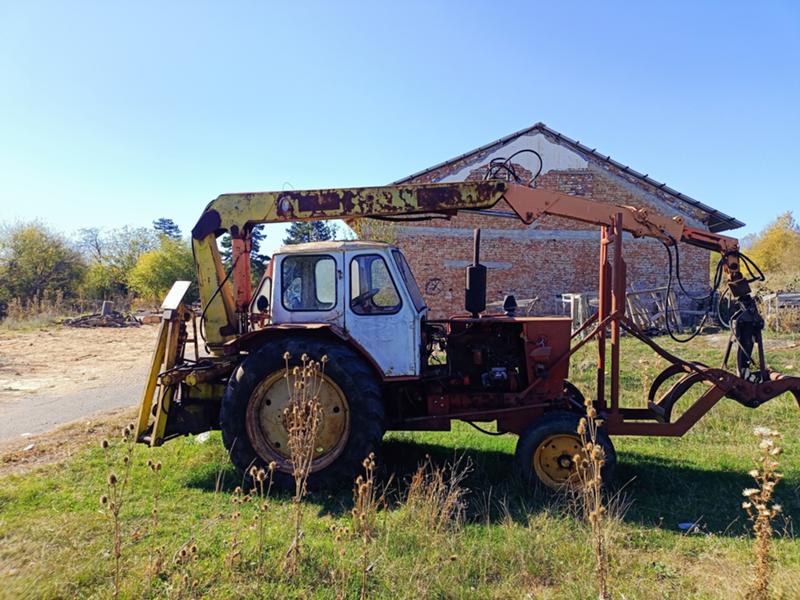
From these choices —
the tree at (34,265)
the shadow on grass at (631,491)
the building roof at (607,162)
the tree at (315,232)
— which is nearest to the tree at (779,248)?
the building roof at (607,162)

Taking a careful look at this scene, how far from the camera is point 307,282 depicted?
17.3 ft

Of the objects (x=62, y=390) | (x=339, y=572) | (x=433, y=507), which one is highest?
(x=433, y=507)

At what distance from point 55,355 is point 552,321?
1532 cm

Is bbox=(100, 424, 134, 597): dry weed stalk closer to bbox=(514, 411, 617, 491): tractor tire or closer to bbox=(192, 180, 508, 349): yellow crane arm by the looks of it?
bbox=(192, 180, 508, 349): yellow crane arm

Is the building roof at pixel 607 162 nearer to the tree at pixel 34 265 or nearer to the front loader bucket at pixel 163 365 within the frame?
the front loader bucket at pixel 163 365

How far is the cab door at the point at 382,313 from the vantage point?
506 cm

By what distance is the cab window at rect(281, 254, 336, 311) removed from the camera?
524 centimetres

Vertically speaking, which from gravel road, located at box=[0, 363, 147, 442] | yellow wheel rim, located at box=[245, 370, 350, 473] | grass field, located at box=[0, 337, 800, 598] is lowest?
gravel road, located at box=[0, 363, 147, 442]

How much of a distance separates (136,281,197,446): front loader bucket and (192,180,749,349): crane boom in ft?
1.00

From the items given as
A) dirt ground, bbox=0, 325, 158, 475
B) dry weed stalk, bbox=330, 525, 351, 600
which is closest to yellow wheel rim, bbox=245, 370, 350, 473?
dry weed stalk, bbox=330, 525, 351, 600

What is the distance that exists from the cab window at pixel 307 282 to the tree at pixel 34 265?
3108 cm

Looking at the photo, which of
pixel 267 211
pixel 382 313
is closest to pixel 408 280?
pixel 382 313

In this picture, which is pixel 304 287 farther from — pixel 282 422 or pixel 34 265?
pixel 34 265

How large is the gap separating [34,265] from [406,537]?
36055 millimetres
